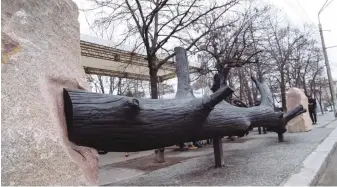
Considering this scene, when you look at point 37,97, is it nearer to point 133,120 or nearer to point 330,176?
point 133,120

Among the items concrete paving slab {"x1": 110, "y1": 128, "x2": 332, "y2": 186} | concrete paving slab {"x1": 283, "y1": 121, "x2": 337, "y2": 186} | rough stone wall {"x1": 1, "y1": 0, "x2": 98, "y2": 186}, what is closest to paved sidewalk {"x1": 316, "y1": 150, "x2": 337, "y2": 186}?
concrete paving slab {"x1": 283, "y1": 121, "x2": 337, "y2": 186}

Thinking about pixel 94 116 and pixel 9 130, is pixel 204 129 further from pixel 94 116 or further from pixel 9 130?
pixel 9 130

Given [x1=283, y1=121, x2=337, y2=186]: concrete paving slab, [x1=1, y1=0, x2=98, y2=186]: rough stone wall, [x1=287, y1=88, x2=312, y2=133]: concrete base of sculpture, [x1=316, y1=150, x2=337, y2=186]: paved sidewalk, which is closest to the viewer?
[x1=1, y1=0, x2=98, y2=186]: rough stone wall

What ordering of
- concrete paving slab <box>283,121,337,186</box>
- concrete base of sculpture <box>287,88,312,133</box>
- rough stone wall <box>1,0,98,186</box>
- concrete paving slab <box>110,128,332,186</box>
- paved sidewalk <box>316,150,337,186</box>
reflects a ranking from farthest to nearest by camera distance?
concrete base of sculpture <box>287,88,312,133</box> < concrete paving slab <box>110,128,332,186</box> < paved sidewalk <box>316,150,337,186</box> < concrete paving slab <box>283,121,337,186</box> < rough stone wall <box>1,0,98,186</box>

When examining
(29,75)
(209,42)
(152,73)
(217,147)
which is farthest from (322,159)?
(209,42)

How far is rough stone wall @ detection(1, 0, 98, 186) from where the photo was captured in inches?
74.2

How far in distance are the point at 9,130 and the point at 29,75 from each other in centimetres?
47

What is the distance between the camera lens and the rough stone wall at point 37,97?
74.2 inches

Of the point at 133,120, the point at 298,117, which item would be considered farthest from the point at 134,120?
the point at 298,117

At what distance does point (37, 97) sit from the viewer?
6.95 feet

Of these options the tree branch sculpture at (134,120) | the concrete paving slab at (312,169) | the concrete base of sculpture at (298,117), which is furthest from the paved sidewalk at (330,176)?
the concrete base of sculpture at (298,117)

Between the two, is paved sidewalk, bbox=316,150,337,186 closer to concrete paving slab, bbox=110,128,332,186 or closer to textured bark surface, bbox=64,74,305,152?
concrete paving slab, bbox=110,128,332,186

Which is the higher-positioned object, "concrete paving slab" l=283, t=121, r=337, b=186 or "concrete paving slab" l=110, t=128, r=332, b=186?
"concrete paving slab" l=283, t=121, r=337, b=186

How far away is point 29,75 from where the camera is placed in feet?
7.08
